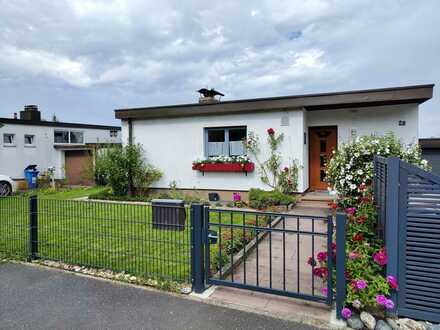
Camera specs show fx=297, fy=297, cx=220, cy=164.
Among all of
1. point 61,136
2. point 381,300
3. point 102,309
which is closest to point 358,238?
point 381,300

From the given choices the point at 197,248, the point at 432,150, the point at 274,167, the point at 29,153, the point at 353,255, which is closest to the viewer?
the point at 353,255

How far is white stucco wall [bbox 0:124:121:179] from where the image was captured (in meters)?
14.7

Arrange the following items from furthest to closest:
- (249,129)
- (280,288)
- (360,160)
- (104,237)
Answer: (249,129) → (360,160) → (104,237) → (280,288)

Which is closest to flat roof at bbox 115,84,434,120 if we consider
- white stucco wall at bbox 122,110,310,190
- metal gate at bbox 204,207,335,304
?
white stucco wall at bbox 122,110,310,190

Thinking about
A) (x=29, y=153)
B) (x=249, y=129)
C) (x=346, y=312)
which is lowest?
(x=346, y=312)

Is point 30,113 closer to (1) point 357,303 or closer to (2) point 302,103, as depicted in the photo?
(2) point 302,103

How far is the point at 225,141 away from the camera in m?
9.77

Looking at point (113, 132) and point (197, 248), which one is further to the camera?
point (113, 132)

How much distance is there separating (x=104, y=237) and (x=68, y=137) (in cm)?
1617

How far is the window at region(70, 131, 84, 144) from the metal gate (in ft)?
54.5

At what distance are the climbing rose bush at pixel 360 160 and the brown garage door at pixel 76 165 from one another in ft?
43.2

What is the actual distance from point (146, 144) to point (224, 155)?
3076 mm

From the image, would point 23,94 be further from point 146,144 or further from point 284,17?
point 284,17

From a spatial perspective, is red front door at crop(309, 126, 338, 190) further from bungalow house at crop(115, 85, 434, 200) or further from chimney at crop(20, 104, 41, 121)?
chimney at crop(20, 104, 41, 121)
